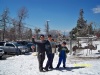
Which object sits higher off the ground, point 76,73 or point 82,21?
point 82,21

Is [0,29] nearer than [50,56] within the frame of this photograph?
No

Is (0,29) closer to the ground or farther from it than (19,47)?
farther from it

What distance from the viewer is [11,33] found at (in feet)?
200

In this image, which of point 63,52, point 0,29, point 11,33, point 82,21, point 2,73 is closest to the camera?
point 2,73

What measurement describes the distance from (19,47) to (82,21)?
76.4 meters

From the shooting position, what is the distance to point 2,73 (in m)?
12.1

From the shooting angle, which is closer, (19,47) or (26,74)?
(26,74)

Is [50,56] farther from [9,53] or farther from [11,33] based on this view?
[11,33]

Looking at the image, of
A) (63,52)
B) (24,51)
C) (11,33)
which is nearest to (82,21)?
(11,33)

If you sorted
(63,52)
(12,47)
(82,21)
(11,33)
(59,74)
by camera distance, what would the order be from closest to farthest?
(59,74), (63,52), (12,47), (11,33), (82,21)

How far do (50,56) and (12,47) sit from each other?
1664 centimetres

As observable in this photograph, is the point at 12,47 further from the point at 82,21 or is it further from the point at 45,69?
the point at 82,21

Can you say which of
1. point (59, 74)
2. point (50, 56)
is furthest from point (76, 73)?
point (50, 56)

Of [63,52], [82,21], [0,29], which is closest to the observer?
[63,52]
